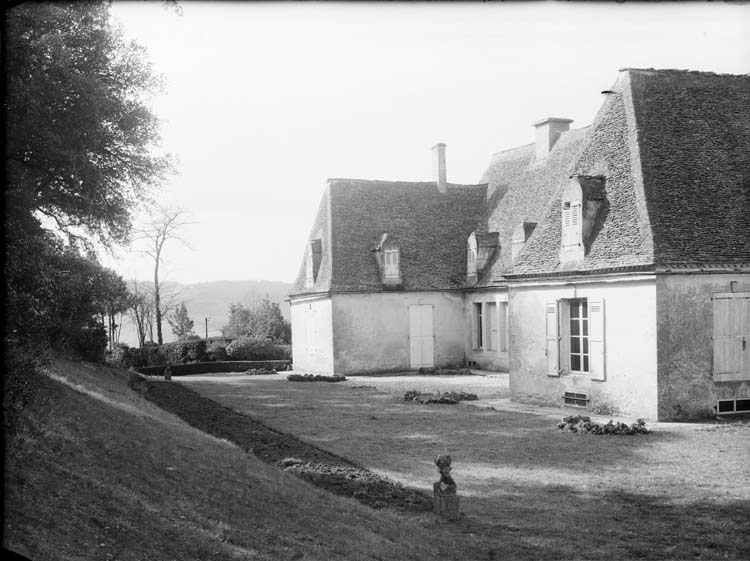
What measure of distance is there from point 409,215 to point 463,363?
685 centimetres

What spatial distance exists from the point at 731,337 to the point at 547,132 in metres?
16.5

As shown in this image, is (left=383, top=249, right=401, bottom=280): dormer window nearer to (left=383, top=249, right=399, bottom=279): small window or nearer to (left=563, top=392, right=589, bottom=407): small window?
(left=383, top=249, right=399, bottom=279): small window

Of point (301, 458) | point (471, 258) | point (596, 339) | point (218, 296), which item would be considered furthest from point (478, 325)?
point (218, 296)

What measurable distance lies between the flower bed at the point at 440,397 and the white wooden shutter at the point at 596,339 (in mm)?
4009

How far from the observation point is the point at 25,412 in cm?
809

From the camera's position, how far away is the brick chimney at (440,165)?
34812 mm

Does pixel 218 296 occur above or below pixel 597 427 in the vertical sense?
above

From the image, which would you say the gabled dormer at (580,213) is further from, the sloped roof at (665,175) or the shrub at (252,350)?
the shrub at (252,350)

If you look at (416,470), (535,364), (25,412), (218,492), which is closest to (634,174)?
(535,364)

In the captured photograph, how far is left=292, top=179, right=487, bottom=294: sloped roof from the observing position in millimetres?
31047

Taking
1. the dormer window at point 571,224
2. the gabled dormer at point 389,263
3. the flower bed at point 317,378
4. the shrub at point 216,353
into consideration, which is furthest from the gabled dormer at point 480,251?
the shrub at point 216,353

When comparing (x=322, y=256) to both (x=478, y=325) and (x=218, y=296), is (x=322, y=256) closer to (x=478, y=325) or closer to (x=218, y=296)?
(x=478, y=325)

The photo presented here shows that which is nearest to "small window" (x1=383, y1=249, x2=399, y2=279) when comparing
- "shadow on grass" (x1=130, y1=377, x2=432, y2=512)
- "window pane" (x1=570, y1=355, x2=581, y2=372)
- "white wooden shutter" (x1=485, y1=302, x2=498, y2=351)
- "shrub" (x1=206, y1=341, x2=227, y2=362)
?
"white wooden shutter" (x1=485, y1=302, x2=498, y2=351)

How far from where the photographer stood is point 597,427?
1519 centimetres
